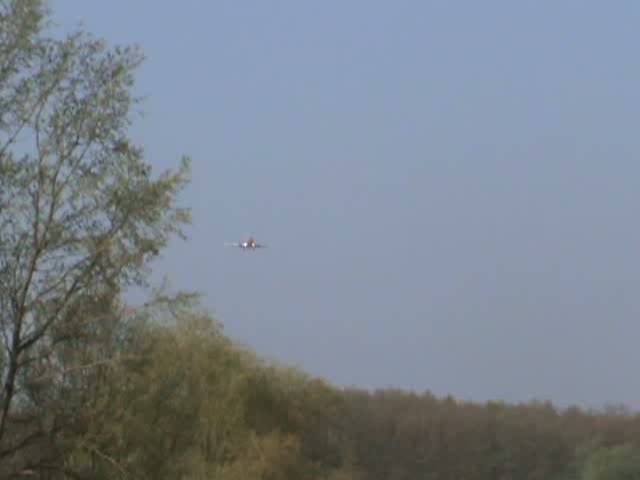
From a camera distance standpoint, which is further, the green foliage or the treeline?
the green foliage

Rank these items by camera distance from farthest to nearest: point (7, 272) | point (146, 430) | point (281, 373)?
point (281, 373), point (146, 430), point (7, 272)

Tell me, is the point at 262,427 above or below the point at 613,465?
below

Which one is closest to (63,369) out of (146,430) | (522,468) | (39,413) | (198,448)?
(39,413)

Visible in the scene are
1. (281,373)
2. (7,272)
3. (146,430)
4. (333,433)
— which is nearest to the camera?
(7,272)

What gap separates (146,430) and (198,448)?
815cm

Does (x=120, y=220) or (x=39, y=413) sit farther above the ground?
(x=120, y=220)

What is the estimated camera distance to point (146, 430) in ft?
86.7

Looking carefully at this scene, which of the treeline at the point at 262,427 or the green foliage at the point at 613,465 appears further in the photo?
the green foliage at the point at 613,465

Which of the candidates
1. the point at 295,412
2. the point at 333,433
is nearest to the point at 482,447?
the point at 333,433

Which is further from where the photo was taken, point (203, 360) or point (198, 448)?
point (203, 360)

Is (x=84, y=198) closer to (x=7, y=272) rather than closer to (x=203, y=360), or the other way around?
Answer: (x=7, y=272)

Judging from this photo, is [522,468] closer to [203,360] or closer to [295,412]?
[295,412]

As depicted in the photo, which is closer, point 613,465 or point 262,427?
point 262,427

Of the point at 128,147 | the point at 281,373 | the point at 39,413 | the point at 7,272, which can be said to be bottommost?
the point at 39,413
